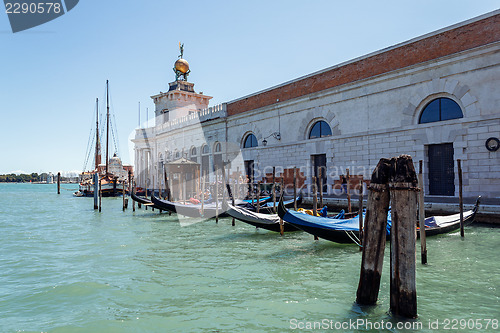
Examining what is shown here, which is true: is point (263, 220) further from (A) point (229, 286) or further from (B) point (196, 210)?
(B) point (196, 210)

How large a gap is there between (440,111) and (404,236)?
10.6m

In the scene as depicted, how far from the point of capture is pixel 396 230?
3.96 meters

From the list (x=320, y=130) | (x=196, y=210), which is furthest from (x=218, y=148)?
(x=196, y=210)

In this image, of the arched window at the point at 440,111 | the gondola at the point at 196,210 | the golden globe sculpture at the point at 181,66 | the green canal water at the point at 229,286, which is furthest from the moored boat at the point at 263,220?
the golden globe sculpture at the point at 181,66

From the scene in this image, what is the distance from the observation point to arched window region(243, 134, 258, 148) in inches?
877

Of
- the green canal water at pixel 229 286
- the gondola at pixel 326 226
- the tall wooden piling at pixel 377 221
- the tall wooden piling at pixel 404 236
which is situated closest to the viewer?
the tall wooden piling at pixel 404 236

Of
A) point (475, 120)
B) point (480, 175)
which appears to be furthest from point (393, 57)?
point (480, 175)

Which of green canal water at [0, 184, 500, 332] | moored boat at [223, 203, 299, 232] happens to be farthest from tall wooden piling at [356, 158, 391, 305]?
moored boat at [223, 203, 299, 232]

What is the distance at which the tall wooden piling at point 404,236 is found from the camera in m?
3.90

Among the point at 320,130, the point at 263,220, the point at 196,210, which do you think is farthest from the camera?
the point at 320,130

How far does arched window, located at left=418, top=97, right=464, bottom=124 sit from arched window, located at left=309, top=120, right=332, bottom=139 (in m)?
4.65

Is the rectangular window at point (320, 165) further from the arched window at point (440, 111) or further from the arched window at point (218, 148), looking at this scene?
the arched window at point (218, 148)

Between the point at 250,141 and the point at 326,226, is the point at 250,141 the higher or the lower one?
the higher one

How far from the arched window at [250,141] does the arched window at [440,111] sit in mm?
10771
